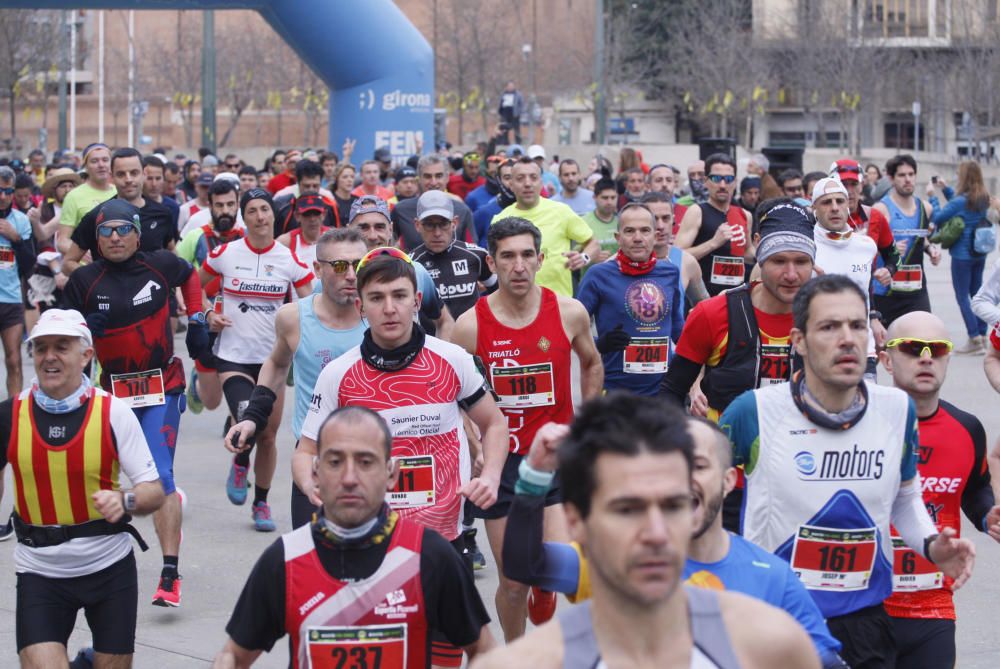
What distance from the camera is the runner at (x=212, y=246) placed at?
33.7 feet

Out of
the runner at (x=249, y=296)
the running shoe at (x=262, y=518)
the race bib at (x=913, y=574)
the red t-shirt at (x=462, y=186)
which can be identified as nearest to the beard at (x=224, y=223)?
the runner at (x=249, y=296)

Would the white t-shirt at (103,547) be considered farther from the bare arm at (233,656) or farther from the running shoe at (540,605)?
the running shoe at (540,605)

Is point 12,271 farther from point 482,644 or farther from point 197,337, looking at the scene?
point 482,644

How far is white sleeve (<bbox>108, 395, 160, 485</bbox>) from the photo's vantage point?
5.61 meters

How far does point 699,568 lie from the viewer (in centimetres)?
376

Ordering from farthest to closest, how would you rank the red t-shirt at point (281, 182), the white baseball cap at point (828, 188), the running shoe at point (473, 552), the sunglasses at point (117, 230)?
the red t-shirt at point (281, 182) < the white baseball cap at point (828, 188) < the running shoe at point (473, 552) < the sunglasses at point (117, 230)

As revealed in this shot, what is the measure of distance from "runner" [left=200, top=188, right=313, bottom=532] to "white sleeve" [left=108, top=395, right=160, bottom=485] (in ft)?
11.9

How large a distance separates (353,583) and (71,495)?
6.08 ft

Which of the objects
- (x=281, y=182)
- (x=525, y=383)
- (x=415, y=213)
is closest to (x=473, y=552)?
(x=525, y=383)

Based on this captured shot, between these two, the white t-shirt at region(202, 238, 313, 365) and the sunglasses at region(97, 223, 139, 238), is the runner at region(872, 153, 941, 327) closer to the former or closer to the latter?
the white t-shirt at region(202, 238, 313, 365)

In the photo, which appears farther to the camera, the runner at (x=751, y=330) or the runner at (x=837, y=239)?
the runner at (x=837, y=239)

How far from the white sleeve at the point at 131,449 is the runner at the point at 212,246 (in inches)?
159

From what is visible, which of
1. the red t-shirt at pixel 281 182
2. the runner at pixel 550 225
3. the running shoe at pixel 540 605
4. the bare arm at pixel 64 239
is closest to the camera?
the running shoe at pixel 540 605

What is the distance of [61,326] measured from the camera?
5.69 m
